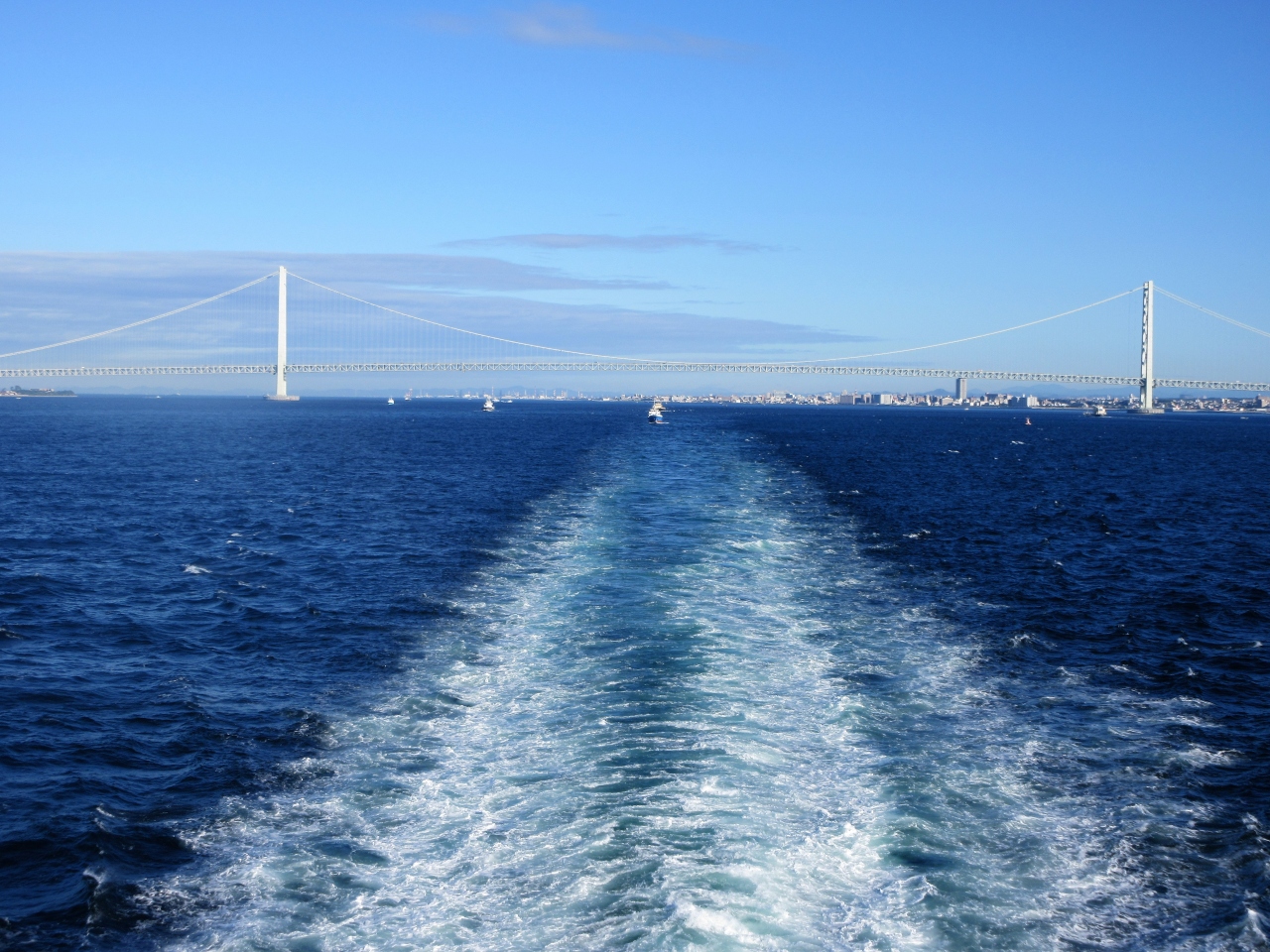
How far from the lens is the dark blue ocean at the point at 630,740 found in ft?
21.9

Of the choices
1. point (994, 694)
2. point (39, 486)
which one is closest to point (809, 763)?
point (994, 694)

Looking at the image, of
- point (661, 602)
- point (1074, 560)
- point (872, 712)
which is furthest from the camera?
point (1074, 560)

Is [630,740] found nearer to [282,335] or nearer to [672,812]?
[672,812]

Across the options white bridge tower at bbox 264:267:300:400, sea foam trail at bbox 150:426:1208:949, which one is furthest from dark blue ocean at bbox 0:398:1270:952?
white bridge tower at bbox 264:267:300:400

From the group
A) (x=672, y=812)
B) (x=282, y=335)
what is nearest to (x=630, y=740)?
(x=672, y=812)

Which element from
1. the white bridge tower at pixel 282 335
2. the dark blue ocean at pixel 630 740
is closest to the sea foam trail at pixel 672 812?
the dark blue ocean at pixel 630 740

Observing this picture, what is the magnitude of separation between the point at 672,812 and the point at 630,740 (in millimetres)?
1744

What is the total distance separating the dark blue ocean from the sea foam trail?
4 centimetres

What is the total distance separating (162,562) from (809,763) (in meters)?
15.8

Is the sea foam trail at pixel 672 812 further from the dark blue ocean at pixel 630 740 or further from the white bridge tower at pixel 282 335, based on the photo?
the white bridge tower at pixel 282 335

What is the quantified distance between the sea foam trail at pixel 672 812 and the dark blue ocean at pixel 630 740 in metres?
0.04

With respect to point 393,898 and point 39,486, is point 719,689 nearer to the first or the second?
point 393,898

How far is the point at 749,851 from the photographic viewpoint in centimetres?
727

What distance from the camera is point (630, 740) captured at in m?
9.56
